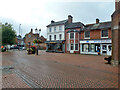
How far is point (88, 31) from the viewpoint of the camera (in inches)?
824

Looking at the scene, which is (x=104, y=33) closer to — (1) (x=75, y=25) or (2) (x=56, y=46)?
(1) (x=75, y=25)

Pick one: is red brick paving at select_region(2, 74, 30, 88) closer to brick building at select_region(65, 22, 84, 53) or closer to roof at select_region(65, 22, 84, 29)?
brick building at select_region(65, 22, 84, 53)

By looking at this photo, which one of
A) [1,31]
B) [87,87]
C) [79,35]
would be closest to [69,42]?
[79,35]

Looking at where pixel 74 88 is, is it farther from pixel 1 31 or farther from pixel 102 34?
pixel 1 31

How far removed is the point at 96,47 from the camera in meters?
19.9

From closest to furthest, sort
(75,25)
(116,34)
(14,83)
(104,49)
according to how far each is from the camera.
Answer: (14,83) < (116,34) < (104,49) < (75,25)

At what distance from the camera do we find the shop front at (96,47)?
18.3m

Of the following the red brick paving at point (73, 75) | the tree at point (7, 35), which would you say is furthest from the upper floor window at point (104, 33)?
the tree at point (7, 35)

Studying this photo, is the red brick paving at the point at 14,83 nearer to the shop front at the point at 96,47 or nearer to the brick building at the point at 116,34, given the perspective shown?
the brick building at the point at 116,34

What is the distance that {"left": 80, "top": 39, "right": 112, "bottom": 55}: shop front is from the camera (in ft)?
59.9

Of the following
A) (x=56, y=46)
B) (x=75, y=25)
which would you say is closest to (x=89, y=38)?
A: (x=75, y=25)

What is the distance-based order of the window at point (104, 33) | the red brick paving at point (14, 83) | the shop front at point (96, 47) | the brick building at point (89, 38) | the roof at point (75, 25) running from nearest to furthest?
the red brick paving at point (14, 83) < the shop front at point (96, 47) < the brick building at point (89, 38) < the window at point (104, 33) < the roof at point (75, 25)

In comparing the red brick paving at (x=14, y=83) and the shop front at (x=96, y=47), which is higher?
the shop front at (x=96, y=47)

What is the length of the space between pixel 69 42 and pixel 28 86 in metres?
21.0
